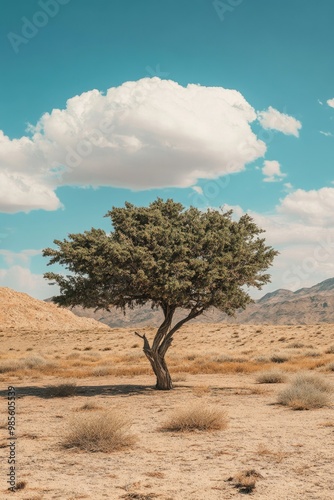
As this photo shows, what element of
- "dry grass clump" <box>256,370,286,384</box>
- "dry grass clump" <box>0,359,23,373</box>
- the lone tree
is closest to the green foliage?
the lone tree

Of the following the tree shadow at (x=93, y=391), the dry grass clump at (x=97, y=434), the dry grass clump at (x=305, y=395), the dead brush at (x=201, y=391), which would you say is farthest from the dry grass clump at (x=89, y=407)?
the dry grass clump at (x=305, y=395)

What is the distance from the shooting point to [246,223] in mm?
23953

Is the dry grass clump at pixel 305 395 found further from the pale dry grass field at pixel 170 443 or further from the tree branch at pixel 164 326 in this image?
the tree branch at pixel 164 326

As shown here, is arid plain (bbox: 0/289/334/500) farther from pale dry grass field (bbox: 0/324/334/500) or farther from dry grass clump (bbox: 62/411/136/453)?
dry grass clump (bbox: 62/411/136/453)

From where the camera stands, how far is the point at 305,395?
701 inches

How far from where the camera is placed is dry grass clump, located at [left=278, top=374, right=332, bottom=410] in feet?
57.2

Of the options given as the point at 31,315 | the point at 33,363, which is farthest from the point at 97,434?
the point at 31,315

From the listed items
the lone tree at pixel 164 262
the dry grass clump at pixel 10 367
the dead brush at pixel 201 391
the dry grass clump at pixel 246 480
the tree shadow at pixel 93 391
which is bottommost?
the dry grass clump at pixel 246 480

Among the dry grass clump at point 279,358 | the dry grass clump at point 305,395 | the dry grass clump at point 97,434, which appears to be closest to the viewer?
the dry grass clump at point 97,434

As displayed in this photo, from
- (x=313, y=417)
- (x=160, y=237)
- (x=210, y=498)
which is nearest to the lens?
(x=210, y=498)

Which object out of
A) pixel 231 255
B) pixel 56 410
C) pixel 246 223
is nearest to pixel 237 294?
pixel 231 255

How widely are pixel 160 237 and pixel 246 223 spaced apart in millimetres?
4672

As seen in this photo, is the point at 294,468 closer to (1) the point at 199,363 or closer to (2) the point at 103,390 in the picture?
(2) the point at 103,390

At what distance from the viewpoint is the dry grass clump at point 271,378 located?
2578 centimetres
